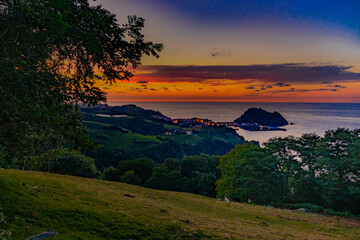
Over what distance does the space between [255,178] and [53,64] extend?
124 ft

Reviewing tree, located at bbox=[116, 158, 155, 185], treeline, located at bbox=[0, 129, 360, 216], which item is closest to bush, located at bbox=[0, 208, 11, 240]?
treeline, located at bbox=[0, 129, 360, 216]

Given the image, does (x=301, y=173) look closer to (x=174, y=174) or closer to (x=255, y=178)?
(x=255, y=178)

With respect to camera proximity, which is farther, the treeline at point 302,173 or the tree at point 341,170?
the treeline at point 302,173

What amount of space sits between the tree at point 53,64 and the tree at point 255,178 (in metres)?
33.6

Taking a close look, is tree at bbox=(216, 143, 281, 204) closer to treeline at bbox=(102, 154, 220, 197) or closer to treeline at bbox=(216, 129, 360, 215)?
treeline at bbox=(216, 129, 360, 215)

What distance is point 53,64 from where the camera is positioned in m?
9.54

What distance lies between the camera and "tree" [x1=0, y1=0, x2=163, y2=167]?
702cm

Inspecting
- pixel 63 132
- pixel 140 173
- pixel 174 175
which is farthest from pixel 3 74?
pixel 140 173

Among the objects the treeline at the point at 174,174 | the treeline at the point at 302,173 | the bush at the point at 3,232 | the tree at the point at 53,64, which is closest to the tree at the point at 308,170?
the treeline at the point at 302,173

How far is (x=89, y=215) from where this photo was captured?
1187cm

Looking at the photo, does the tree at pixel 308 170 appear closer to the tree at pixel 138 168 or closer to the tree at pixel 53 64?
the tree at pixel 53 64

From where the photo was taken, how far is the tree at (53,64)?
7023 mm

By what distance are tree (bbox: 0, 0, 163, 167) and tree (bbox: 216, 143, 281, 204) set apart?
110 feet

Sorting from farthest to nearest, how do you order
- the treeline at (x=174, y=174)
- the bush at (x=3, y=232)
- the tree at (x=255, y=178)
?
1. the treeline at (x=174, y=174)
2. the tree at (x=255, y=178)
3. the bush at (x=3, y=232)
